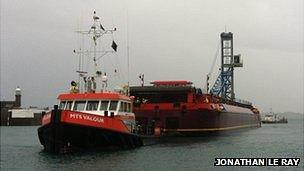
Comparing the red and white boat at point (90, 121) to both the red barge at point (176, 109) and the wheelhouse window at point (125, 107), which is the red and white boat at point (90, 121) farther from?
the red barge at point (176, 109)

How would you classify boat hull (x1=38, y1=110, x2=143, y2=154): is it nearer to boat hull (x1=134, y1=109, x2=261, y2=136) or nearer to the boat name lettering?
the boat name lettering

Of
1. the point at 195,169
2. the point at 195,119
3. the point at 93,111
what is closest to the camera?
the point at 195,169

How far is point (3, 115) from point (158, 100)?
312ft

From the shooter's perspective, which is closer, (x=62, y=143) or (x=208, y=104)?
(x=62, y=143)

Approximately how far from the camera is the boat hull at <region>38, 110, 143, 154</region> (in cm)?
2859

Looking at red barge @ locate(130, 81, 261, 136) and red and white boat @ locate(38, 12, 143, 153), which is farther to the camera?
red barge @ locate(130, 81, 261, 136)

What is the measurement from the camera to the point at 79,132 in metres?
29.2

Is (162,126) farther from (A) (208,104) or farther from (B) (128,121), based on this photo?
(B) (128,121)

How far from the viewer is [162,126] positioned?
1876 inches

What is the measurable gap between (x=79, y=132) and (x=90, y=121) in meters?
0.91

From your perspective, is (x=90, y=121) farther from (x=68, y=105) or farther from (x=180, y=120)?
(x=180, y=120)

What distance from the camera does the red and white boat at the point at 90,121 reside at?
28.8 m

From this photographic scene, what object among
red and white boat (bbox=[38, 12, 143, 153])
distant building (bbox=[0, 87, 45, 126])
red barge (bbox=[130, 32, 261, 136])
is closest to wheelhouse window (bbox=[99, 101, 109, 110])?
red and white boat (bbox=[38, 12, 143, 153])

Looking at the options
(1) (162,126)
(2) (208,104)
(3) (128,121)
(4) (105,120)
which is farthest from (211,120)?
(4) (105,120)
